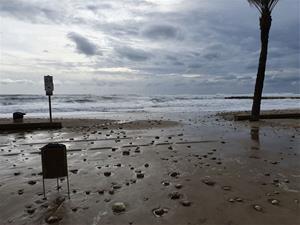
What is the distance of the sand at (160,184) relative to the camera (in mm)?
4387

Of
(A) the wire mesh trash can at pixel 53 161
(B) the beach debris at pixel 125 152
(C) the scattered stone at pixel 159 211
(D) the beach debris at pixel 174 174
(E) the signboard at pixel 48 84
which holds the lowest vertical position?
(C) the scattered stone at pixel 159 211

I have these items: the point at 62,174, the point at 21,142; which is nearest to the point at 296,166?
the point at 62,174

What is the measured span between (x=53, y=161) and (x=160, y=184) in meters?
1.88

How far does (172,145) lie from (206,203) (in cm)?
510

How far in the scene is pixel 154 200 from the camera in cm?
496

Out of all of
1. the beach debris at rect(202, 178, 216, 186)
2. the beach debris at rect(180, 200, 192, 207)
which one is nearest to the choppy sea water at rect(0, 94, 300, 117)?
the beach debris at rect(202, 178, 216, 186)

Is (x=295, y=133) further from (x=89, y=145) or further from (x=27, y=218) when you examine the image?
(x=27, y=218)

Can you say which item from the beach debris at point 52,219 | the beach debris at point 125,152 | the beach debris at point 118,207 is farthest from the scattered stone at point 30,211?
the beach debris at point 125,152

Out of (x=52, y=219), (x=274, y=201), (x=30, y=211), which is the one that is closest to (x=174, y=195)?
(x=274, y=201)

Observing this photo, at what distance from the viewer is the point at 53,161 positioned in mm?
5051

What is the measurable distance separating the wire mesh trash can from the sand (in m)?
0.37

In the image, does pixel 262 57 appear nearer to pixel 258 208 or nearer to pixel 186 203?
pixel 258 208

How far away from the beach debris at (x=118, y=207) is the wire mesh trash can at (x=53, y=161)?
1009 millimetres

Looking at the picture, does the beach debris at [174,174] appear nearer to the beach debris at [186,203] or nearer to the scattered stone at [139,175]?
the scattered stone at [139,175]
